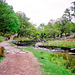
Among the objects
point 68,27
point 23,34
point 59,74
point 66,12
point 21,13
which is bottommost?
point 59,74

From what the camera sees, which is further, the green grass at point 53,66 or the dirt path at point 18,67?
the green grass at point 53,66

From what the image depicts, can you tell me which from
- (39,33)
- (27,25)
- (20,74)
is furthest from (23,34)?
(20,74)

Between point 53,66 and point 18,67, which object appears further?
point 53,66

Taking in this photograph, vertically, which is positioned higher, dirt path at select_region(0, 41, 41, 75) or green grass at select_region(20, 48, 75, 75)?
dirt path at select_region(0, 41, 41, 75)

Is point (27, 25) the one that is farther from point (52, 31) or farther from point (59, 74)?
point (59, 74)

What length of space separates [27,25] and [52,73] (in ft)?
138

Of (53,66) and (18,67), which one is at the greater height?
(18,67)

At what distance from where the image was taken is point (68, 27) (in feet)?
149

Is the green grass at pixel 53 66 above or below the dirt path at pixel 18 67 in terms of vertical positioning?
below

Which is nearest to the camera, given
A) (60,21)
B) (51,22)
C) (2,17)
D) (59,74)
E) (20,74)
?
(20,74)

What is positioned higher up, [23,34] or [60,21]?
[60,21]

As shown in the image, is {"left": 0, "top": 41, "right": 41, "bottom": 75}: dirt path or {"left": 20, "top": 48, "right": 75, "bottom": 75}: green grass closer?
{"left": 0, "top": 41, "right": 41, "bottom": 75}: dirt path

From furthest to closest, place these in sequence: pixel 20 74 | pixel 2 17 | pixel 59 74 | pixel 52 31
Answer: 1. pixel 52 31
2. pixel 2 17
3. pixel 59 74
4. pixel 20 74

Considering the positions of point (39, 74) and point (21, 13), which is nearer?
A: point (39, 74)
